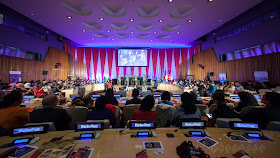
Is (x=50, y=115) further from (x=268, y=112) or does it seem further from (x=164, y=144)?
(x=268, y=112)

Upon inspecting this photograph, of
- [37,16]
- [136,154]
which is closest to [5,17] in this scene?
[37,16]

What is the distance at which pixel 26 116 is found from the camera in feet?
5.74

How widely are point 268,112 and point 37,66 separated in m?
11.6

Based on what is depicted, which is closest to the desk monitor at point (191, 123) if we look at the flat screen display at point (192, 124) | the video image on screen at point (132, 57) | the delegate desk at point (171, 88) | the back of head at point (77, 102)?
the flat screen display at point (192, 124)

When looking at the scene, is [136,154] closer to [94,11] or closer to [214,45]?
[94,11]

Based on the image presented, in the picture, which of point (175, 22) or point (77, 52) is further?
point (77, 52)

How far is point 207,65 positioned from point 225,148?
11281 mm

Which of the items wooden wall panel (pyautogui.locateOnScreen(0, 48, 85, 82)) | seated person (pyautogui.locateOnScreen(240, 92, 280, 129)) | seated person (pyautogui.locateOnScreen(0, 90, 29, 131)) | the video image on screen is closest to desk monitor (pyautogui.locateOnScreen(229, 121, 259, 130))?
seated person (pyautogui.locateOnScreen(240, 92, 280, 129))

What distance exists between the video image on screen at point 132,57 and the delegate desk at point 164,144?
41.1 ft

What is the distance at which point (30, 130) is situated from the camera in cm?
129

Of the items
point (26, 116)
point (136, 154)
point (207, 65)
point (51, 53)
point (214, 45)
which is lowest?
point (136, 154)

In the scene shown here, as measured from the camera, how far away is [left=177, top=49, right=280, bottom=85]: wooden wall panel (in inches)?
237

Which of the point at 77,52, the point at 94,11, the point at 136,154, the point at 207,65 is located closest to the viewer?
the point at 136,154

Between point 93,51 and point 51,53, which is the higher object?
point 93,51
